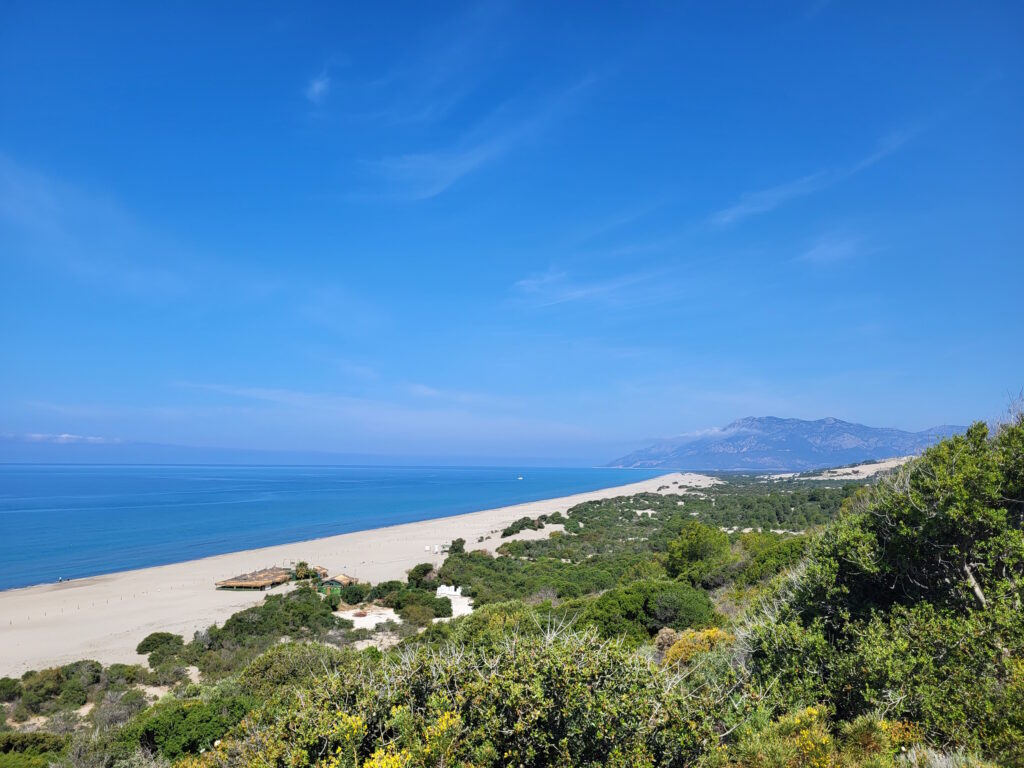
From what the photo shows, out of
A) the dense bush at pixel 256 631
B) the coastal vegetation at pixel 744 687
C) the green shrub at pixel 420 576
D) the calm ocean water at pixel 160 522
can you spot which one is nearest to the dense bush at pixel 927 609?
the coastal vegetation at pixel 744 687

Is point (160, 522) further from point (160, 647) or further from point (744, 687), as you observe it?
point (744, 687)

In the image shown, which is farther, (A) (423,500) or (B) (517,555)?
(A) (423,500)

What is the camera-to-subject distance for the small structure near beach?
28062mm

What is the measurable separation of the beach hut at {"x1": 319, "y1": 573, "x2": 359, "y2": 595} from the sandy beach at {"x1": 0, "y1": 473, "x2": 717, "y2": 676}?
138cm

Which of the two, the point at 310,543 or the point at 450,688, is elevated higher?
the point at 450,688

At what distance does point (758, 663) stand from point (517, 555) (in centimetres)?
2956

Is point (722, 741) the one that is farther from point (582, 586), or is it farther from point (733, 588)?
point (582, 586)

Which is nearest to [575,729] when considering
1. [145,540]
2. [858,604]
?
[858,604]

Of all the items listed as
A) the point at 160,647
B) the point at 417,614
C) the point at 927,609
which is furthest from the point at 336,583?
the point at 927,609

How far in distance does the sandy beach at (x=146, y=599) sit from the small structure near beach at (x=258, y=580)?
82 centimetres

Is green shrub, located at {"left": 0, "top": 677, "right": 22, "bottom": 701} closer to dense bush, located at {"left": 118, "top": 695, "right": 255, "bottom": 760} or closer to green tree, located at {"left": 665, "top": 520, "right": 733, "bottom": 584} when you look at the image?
dense bush, located at {"left": 118, "top": 695, "right": 255, "bottom": 760}

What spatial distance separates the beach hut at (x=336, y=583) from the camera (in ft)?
85.4

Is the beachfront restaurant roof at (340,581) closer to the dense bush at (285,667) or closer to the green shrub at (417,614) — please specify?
the green shrub at (417,614)

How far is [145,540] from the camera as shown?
44281 millimetres
